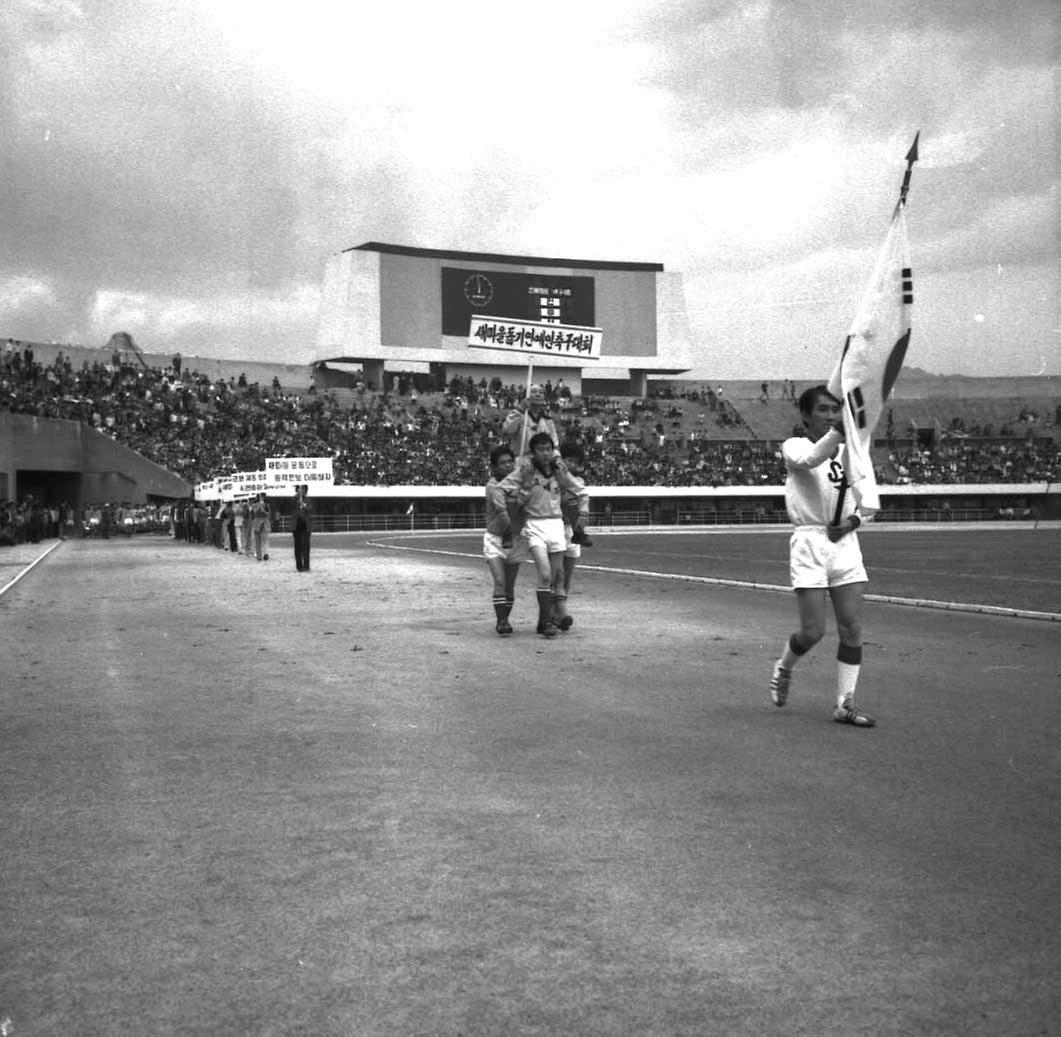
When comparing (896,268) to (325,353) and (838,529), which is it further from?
(325,353)

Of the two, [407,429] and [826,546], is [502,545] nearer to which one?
[826,546]

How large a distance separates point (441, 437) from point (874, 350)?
64.5m

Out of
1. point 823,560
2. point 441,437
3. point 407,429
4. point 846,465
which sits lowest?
point 823,560

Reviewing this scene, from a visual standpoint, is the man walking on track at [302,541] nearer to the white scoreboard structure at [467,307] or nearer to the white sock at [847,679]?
the white sock at [847,679]

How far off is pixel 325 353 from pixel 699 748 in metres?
76.2

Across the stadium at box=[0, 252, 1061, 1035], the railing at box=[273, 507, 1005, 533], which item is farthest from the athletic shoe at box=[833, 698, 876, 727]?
the railing at box=[273, 507, 1005, 533]

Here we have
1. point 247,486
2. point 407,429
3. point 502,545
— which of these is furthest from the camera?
point 407,429

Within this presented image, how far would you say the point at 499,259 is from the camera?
81875 millimetres

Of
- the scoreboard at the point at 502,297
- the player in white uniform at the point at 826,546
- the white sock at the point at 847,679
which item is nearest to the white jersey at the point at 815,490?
the player in white uniform at the point at 826,546

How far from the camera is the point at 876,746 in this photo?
5918 millimetres

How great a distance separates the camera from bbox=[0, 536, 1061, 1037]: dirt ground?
2.91 m

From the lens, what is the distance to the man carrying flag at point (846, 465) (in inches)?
234

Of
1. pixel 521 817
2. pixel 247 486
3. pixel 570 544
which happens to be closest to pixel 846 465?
pixel 521 817

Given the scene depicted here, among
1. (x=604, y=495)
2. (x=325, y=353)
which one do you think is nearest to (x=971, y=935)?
(x=604, y=495)
